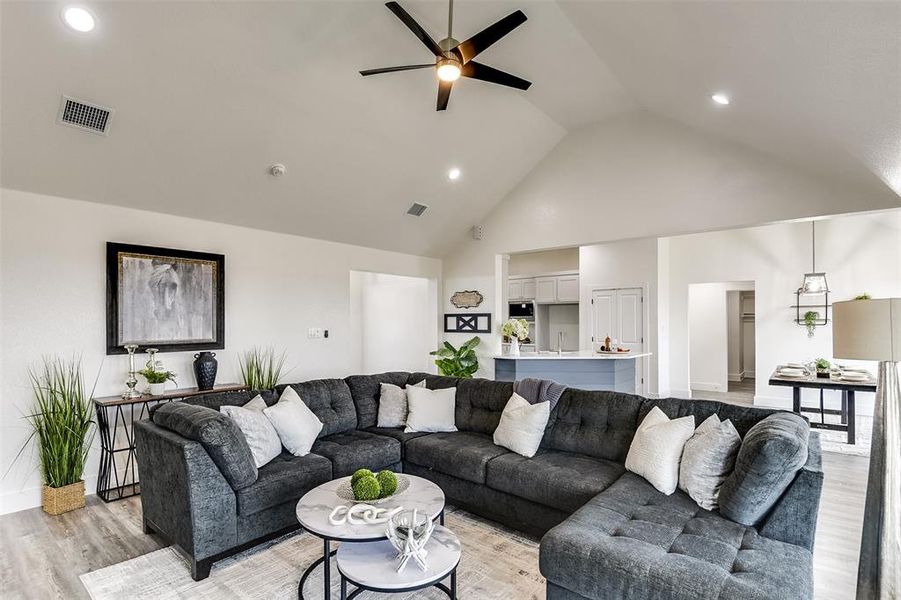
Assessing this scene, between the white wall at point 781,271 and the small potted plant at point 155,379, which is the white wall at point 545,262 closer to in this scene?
the white wall at point 781,271

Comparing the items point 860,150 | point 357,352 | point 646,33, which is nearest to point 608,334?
point 357,352

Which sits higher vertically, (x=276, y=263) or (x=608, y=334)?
(x=276, y=263)

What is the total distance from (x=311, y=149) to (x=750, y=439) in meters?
4.09

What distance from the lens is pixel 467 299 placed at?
690 centimetres

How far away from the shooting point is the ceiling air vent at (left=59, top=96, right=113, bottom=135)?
10.2ft

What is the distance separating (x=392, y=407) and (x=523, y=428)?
1.25m

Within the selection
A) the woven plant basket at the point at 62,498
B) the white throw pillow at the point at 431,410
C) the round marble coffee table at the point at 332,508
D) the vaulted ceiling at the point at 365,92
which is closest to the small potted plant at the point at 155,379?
the woven plant basket at the point at 62,498

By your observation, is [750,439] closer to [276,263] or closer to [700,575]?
[700,575]

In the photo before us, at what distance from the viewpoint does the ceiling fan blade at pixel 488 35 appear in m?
2.73

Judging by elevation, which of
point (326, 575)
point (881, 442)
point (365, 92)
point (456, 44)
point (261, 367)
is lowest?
point (326, 575)

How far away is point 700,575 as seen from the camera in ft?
5.31

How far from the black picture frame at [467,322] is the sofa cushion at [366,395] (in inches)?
107

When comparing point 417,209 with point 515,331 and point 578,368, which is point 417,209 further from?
point 578,368

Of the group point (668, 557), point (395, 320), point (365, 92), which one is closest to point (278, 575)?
point (668, 557)
